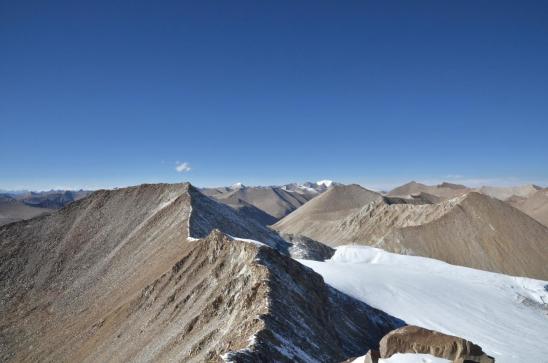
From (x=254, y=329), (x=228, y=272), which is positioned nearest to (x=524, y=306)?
(x=228, y=272)

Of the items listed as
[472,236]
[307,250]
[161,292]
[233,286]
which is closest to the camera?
[233,286]

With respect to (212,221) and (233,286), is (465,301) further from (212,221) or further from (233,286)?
(233,286)

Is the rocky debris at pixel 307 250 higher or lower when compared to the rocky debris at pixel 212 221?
lower

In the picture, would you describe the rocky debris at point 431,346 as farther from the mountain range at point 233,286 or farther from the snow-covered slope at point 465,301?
the snow-covered slope at point 465,301

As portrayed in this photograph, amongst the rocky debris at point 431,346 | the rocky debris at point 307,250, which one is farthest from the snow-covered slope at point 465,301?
the rocky debris at point 431,346

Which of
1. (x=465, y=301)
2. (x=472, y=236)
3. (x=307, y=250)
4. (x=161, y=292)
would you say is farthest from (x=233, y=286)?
(x=472, y=236)

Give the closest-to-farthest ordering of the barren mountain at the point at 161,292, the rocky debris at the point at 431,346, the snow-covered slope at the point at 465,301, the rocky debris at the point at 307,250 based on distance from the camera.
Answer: the rocky debris at the point at 431,346 < the barren mountain at the point at 161,292 < the snow-covered slope at the point at 465,301 < the rocky debris at the point at 307,250

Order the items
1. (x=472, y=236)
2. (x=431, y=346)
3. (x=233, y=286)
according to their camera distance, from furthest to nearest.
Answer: (x=472, y=236) < (x=233, y=286) < (x=431, y=346)

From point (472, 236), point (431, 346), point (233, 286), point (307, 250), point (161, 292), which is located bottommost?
point (161, 292)
